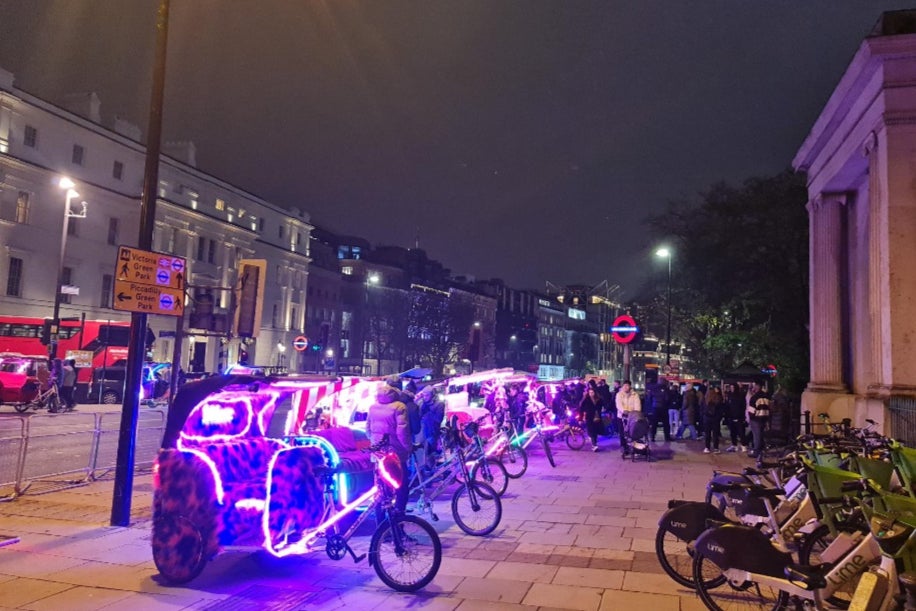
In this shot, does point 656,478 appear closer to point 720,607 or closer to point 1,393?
point 720,607

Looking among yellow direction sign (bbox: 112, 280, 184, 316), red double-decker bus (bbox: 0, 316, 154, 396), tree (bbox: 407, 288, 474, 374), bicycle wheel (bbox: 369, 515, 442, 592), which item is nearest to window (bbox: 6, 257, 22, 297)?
red double-decker bus (bbox: 0, 316, 154, 396)

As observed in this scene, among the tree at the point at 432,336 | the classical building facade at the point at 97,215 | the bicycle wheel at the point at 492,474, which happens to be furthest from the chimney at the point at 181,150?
the bicycle wheel at the point at 492,474

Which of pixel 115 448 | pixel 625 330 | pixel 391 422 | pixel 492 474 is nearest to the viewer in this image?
pixel 391 422

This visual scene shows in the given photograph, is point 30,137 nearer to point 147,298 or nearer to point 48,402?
point 48,402

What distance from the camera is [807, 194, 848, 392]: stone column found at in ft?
62.6

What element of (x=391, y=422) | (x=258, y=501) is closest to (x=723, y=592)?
(x=258, y=501)

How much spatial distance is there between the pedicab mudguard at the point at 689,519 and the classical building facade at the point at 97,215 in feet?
90.7

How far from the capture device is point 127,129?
176 ft

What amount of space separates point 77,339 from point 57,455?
2220 centimetres

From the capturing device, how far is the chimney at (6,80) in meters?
41.5

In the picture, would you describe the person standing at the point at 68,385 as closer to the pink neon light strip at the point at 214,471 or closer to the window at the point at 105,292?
the pink neon light strip at the point at 214,471

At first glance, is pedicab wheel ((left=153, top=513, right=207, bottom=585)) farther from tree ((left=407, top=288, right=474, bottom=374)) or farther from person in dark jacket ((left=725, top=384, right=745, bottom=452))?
tree ((left=407, top=288, right=474, bottom=374))

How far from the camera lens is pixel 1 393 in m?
25.8

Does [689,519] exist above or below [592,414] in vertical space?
below
